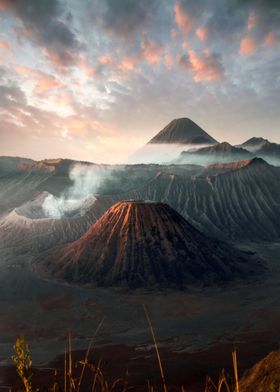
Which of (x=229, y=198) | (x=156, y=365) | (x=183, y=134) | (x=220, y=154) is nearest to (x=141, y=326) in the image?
(x=156, y=365)

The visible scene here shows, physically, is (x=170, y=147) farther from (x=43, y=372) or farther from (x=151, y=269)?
(x=43, y=372)

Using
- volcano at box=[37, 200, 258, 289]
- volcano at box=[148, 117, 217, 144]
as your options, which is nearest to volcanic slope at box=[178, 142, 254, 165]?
volcano at box=[148, 117, 217, 144]

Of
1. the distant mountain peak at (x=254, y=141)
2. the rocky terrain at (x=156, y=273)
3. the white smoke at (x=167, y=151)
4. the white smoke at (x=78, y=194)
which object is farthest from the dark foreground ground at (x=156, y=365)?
the distant mountain peak at (x=254, y=141)

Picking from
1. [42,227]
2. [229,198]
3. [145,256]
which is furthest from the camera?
[229,198]

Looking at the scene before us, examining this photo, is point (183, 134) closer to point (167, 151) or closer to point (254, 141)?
point (167, 151)

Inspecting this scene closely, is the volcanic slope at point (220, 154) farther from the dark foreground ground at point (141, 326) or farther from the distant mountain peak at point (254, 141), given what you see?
the dark foreground ground at point (141, 326)

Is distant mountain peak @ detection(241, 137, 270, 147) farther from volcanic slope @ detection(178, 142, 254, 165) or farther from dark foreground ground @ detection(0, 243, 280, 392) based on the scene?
dark foreground ground @ detection(0, 243, 280, 392)
